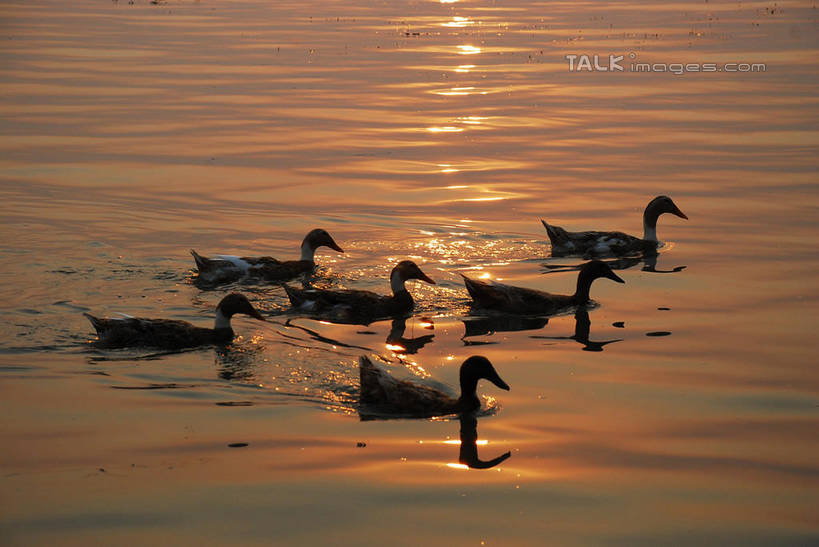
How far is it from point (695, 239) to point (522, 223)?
2728 mm

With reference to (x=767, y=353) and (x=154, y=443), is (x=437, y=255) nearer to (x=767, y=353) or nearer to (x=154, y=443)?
(x=767, y=353)

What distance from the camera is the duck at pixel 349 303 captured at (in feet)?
48.8

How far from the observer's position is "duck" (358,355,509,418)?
11.1 meters

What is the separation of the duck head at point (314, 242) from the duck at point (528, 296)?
2641mm

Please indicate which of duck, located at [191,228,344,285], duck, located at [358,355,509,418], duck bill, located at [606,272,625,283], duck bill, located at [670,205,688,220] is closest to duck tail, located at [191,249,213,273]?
duck, located at [191,228,344,285]

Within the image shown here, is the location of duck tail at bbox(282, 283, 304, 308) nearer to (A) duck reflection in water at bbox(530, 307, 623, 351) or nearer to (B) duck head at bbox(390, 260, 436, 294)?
(B) duck head at bbox(390, 260, 436, 294)

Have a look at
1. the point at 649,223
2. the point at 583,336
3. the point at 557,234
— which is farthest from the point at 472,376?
the point at 649,223

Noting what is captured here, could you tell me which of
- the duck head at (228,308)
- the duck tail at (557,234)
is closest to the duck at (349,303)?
the duck head at (228,308)

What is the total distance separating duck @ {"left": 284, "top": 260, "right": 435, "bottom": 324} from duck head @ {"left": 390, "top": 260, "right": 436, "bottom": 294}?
89mm

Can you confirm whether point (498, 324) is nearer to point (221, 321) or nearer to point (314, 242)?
point (221, 321)

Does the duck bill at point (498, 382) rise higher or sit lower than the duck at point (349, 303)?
lower

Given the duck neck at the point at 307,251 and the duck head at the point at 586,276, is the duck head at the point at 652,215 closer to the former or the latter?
the duck head at the point at 586,276

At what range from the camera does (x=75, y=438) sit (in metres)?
10.4

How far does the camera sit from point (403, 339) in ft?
45.5
